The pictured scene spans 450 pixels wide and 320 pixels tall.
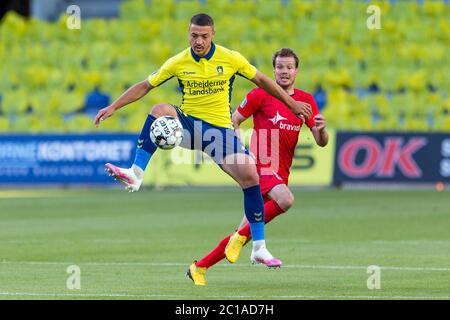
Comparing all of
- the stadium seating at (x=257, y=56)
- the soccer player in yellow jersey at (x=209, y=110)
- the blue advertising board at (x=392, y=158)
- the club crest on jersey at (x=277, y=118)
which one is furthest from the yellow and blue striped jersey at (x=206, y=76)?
the stadium seating at (x=257, y=56)

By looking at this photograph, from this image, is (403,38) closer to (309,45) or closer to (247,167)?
(309,45)

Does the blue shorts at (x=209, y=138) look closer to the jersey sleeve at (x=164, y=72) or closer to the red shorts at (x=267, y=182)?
the jersey sleeve at (x=164, y=72)

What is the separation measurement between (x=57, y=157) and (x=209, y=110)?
15.4 meters

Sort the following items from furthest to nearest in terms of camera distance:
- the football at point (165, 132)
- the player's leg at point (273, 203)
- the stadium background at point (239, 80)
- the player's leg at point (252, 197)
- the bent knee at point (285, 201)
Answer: the stadium background at point (239, 80)
the bent knee at point (285, 201)
the player's leg at point (273, 203)
the player's leg at point (252, 197)
the football at point (165, 132)

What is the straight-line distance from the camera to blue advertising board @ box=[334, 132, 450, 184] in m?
23.9

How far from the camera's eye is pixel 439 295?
9.12 meters

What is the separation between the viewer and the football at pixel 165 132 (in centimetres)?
972

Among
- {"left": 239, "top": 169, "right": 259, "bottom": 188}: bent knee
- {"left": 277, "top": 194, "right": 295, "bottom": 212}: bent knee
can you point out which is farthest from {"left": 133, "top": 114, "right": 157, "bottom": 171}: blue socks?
{"left": 277, "top": 194, "right": 295, "bottom": 212}: bent knee

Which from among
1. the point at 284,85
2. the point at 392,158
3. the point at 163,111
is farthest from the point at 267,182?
the point at 392,158

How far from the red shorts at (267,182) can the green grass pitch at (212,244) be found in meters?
0.82

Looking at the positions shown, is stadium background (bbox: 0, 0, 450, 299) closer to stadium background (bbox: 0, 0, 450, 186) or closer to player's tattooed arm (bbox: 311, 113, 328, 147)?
stadium background (bbox: 0, 0, 450, 186)

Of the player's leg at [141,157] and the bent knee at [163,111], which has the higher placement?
the bent knee at [163,111]

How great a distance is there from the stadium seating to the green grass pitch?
13.1ft

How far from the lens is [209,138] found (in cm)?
1004
